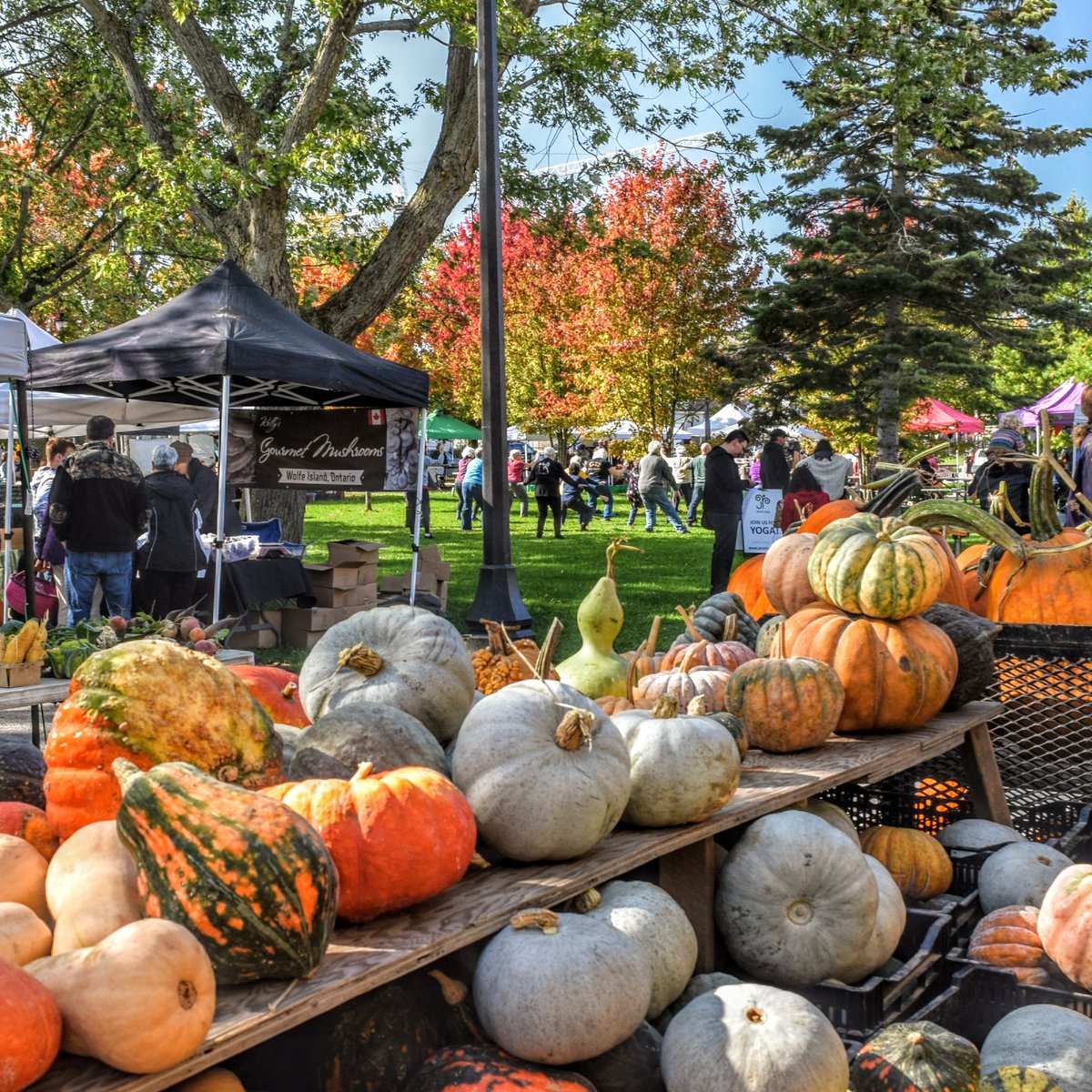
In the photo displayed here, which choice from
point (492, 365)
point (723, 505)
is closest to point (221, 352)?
point (492, 365)

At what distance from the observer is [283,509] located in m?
13.3

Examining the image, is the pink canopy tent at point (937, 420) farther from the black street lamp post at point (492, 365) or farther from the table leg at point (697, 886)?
the table leg at point (697, 886)

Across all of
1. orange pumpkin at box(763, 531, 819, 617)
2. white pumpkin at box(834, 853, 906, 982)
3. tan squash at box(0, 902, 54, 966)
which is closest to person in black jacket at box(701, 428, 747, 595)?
orange pumpkin at box(763, 531, 819, 617)

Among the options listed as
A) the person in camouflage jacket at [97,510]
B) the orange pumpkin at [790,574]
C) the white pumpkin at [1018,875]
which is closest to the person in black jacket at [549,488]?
the person in camouflage jacket at [97,510]

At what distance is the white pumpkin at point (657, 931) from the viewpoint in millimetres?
2584

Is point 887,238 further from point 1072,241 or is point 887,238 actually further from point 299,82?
point 299,82

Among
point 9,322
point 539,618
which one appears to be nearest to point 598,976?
point 9,322

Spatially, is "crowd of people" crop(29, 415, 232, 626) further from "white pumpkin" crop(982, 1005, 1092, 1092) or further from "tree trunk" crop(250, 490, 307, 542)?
"white pumpkin" crop(982, 1005, 1092, 1092)

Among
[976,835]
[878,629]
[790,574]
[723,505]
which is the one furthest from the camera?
[723,505]

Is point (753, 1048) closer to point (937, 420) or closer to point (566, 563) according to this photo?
point (566, 563)

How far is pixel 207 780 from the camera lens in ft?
6.72

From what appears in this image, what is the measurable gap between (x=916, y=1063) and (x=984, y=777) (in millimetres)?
1977

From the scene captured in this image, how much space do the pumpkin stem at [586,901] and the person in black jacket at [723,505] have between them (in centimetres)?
1062

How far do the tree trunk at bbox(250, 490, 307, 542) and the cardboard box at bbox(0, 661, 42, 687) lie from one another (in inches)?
298
